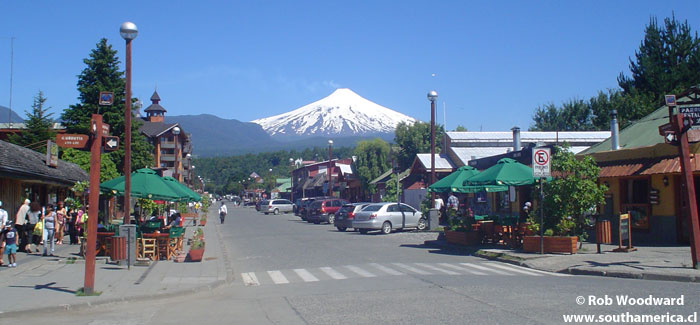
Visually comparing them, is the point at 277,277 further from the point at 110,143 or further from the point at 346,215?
the point at 346,215

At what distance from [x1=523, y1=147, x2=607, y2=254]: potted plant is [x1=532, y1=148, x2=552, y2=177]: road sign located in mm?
854

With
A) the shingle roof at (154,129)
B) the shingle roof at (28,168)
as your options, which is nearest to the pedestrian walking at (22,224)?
the shingle roof at (28,168)

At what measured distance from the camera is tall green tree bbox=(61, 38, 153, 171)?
41312mm

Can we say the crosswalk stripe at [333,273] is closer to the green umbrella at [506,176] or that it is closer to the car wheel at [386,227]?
the green umbrella at [506,176]

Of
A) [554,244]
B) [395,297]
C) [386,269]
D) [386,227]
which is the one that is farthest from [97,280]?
[386,227]

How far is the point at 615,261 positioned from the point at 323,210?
27.3 meters

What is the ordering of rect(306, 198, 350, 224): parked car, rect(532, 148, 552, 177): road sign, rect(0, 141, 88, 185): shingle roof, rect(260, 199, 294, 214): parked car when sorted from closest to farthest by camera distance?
rect(532, 148, 552, 177): road sign → rect(0, 141, 88, 185): shingle roof → rect(306, 198, 350, 224): parked car → rect(260, 199, 294, 214): parked car

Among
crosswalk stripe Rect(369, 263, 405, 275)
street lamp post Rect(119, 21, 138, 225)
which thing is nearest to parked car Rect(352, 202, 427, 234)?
crosswalk stripe Rect(369, 263, 405, 275)

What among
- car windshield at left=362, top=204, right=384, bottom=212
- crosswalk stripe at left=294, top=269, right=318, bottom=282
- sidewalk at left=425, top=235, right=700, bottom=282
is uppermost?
car windshield at left=362, top=204, right=384, bottom=212

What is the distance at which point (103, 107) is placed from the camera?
4216cm

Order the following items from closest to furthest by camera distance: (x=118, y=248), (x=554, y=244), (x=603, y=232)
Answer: (x=118, y=248) → (x=603, y=232) → (x=554, y=244)

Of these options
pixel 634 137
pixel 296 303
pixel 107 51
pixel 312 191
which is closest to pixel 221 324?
pixel 296 303

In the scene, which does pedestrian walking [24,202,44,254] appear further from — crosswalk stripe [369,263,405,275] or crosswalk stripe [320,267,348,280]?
crosswalk stripe [369,263,405,275]

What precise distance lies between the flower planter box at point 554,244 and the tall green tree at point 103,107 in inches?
1250
